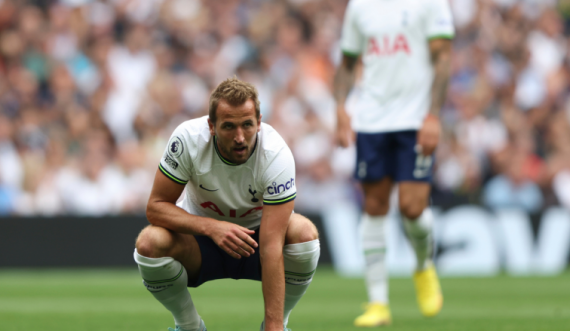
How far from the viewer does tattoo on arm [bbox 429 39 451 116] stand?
639 cm

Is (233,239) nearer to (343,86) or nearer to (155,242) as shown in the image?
(155,242)

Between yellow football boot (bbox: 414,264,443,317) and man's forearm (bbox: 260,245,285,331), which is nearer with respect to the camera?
man's forearm (bbox: 260,245,285,331)

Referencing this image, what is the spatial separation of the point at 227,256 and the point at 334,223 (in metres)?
7.32

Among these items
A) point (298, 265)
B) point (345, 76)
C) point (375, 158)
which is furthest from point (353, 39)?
point (298, 265)

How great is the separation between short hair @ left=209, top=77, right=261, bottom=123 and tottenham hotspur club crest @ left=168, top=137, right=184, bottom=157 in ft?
1.00

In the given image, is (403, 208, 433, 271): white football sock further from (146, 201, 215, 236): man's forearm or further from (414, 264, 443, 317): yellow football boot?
(146, 201, 215, 236): man's forearm

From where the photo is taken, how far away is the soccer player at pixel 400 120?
255 inches

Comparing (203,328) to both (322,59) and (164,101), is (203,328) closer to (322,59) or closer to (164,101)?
(164,101)

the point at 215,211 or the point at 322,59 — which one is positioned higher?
the point at 322,59

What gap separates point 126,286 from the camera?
33.7 ft

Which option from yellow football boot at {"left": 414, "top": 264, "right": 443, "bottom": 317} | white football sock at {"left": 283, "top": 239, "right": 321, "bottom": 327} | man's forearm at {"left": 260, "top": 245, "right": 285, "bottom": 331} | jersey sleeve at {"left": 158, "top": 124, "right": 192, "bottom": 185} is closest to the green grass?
yellow football boot at {"left": 414, "top": 264, "right": 443, "bottom": 317}

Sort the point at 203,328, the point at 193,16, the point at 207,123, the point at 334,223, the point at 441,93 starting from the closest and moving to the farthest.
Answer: the point at 207,123 → the point at 203,328 → the point at 441,93 → the point at 334,223 → the point at 193,16

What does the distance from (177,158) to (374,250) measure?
2.50 metres

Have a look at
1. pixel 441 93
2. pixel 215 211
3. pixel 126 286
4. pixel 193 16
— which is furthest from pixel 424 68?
pixel 193 16
